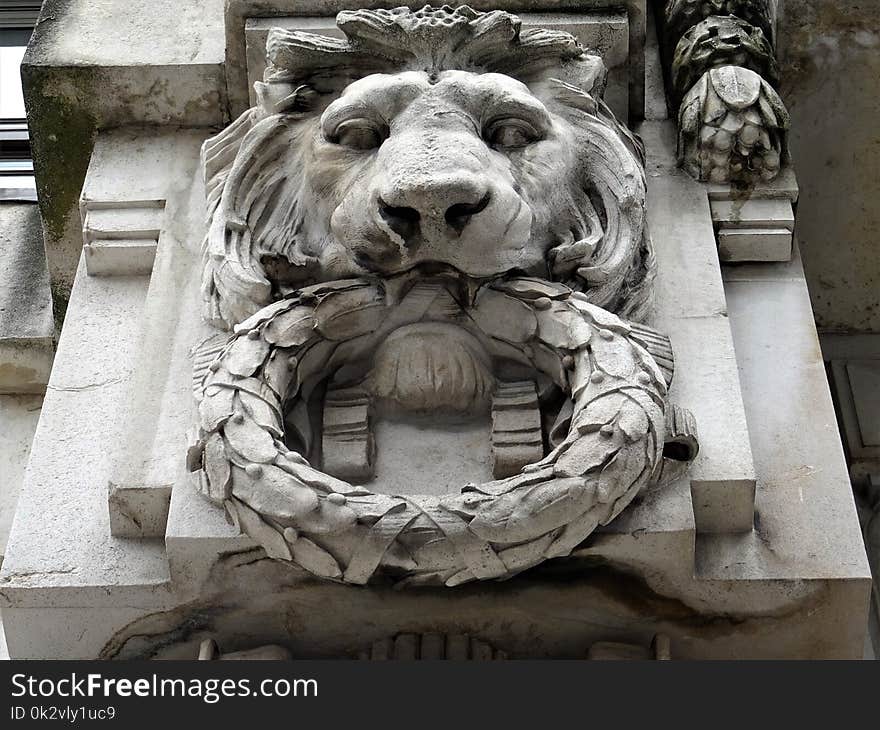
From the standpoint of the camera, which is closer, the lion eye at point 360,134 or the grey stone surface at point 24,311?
the lion eye at point 360,134

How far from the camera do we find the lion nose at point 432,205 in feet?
10.5

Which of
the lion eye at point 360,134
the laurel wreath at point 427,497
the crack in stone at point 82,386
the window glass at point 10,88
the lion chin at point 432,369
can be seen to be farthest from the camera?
the window glass at point 10,88

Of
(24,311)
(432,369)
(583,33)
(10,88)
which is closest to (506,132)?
(432,369)

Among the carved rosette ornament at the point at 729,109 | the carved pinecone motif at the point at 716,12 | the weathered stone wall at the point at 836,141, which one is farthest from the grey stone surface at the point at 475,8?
the weathered stone wall at the point at 836,141

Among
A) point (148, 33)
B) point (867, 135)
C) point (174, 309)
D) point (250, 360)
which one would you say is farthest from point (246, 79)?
point (867, 135)

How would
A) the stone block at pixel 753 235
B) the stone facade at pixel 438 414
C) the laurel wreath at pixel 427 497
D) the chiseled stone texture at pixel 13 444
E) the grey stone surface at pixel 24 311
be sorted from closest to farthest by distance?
1. the laurel wreath at pixel 427 497
2. the stone facade at pixel 438 414
3. the stone block at pixel 753 235
4. the chiseled stone texture at pixel 13 444
5. the grey stone surface at pixel 24 311

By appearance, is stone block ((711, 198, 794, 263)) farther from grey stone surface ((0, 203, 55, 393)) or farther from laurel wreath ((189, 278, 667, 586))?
grey stone surface ((0, 203, 55, 393))

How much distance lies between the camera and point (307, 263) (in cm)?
348

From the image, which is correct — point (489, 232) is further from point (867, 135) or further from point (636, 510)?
point (867, 135)

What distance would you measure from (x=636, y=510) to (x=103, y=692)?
0.99m

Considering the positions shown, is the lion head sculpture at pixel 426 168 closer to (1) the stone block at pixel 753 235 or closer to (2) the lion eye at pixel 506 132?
(2) the lion eye at pixel 506 132

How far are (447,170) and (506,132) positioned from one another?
0.32 metres

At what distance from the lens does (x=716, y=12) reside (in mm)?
4336

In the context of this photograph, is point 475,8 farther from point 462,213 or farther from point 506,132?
point 462,213
